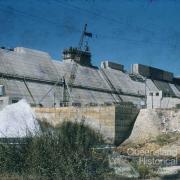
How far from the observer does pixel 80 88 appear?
7850cm

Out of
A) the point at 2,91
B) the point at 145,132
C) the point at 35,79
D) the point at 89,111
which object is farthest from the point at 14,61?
the point at 145,132

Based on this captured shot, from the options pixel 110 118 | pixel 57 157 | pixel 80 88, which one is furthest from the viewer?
pixel 80 88

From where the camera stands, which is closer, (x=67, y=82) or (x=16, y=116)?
(x=16, y=116)

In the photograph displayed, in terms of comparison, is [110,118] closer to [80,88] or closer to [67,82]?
[67,82]

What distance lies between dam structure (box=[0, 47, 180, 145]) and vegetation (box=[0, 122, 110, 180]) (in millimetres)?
26788

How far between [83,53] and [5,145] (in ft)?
243

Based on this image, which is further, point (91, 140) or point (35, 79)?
point (35, 79)

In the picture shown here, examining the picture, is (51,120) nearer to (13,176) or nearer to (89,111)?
(89,111)

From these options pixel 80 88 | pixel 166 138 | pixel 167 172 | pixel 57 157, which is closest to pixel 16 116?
pixel 166 138

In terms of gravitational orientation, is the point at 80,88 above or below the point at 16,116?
above

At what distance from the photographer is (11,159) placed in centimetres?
1658

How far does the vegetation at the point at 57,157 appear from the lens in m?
15.0

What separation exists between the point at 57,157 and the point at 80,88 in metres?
63.4

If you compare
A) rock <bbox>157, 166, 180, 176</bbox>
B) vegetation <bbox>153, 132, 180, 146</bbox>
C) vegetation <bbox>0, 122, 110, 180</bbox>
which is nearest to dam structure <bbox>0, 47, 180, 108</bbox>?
vegetation <bbox>153, 132, 180, 146</bbox>
